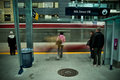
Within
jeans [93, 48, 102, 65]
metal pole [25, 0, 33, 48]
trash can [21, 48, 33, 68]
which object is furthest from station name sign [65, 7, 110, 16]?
trash can [21, 48, 33, 68]

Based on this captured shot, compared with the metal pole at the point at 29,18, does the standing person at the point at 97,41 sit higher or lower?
lower

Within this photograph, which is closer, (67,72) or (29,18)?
(67,72)

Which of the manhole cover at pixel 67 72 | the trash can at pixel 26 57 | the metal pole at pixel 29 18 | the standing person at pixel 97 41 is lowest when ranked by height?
the manhole cover at pixel 67 72

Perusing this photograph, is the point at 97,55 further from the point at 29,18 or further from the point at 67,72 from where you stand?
the point at 29,18

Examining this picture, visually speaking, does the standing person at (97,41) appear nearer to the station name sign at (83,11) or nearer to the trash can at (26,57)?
the station name sign at (83,11)

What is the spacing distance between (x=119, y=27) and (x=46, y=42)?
337 inches

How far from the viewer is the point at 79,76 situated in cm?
427

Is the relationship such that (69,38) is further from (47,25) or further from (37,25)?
(37,25)

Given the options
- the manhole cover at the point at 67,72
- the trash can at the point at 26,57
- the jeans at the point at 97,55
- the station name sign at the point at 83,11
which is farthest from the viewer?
the station name sign at the point at 83,11

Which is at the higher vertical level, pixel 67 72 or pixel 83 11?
pixel 83 11

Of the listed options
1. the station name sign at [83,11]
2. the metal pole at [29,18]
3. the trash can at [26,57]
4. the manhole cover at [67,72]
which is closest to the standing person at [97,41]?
the manhole cover at [67,72]

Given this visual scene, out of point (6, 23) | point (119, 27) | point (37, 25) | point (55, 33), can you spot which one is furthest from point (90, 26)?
point (6, 23)

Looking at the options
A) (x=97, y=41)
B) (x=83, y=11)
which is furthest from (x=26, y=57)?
(x=83, y=11)

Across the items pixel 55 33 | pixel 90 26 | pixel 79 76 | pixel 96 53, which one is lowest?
pixel 79 76
